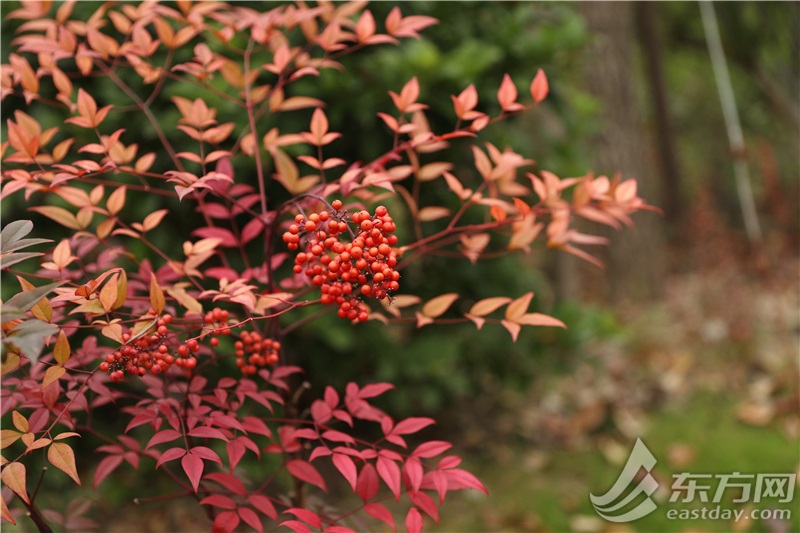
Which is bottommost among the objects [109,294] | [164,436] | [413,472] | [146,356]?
[413,472]

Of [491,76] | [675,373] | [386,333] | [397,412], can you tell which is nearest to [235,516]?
[386,333]

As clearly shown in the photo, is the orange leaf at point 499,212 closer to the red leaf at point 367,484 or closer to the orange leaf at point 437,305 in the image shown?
the orange leaf at point 437,305

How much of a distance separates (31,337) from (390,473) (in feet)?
1.74

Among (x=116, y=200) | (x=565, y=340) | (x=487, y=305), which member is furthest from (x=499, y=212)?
(x=565, y=340)

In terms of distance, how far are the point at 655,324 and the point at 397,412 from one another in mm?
2122

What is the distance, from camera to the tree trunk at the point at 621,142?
4.53m

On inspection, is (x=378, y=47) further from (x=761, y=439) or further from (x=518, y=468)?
(x=761, y=439)

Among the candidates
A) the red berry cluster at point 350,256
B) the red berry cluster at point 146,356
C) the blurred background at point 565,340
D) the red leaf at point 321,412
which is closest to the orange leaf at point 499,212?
the red berry cluster at point 350,256

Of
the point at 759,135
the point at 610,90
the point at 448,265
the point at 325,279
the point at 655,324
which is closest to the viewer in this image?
the point at 325,279

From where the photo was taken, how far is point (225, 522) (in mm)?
1095

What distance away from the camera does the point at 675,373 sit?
3.48 m

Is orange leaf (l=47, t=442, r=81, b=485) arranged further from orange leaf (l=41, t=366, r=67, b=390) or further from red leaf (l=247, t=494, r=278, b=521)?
red leaf (l=247, t=494, r=278, b=521)

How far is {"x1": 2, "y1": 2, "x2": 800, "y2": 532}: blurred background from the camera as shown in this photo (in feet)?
7.74

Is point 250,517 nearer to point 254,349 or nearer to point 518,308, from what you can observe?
point 254,349
